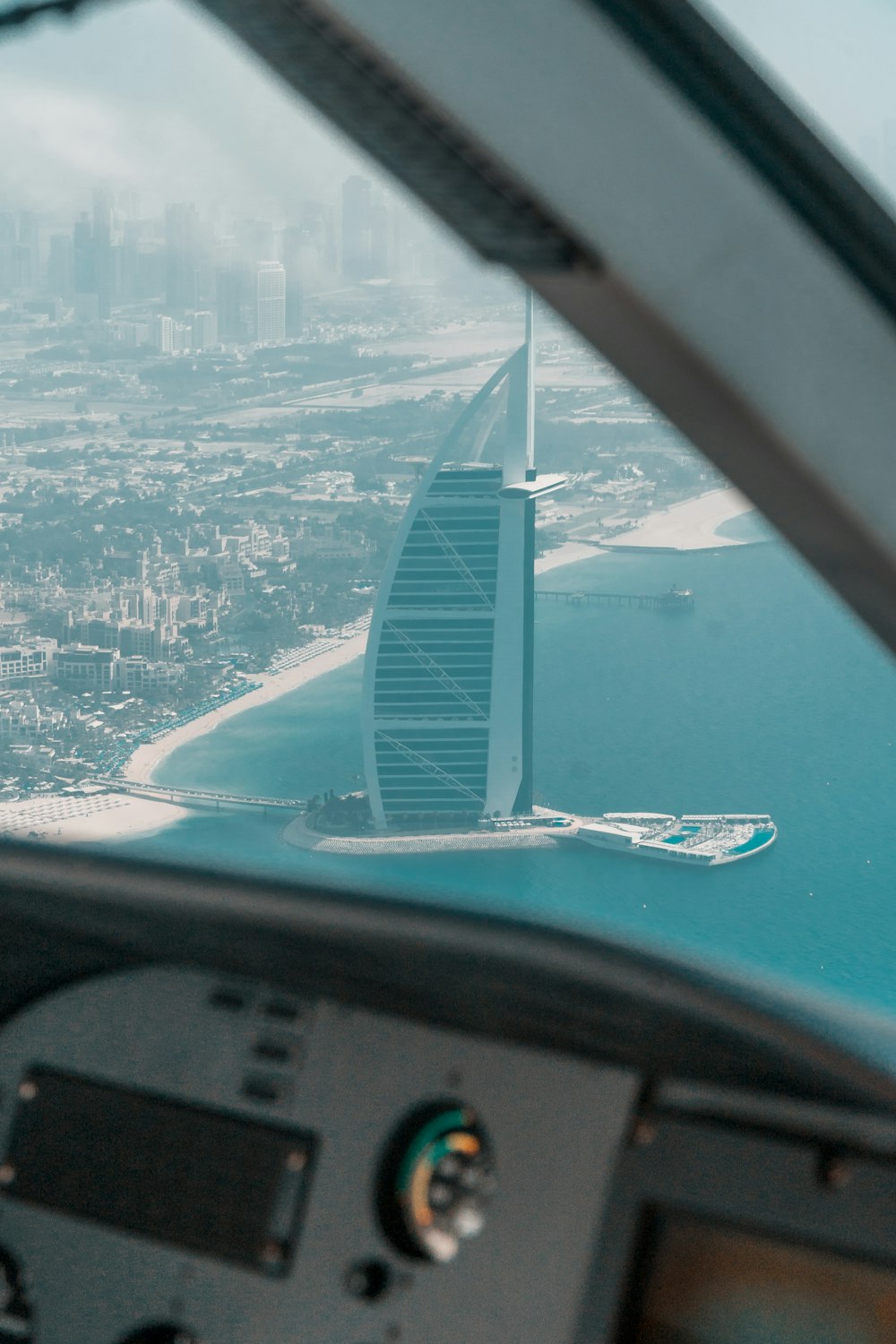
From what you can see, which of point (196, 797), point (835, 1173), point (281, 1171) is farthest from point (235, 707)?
point (835, 1173)

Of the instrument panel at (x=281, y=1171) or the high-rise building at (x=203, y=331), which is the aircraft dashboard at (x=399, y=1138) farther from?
the high-rise building at (x=203, y=331)

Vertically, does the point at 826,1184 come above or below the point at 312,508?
below

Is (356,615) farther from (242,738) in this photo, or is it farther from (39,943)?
(39,943)

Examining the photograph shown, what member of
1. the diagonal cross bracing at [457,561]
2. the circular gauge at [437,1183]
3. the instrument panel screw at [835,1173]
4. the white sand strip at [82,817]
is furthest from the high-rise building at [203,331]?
the instrument panel screw at [835,1173]

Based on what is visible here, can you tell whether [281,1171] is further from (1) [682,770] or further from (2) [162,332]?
(1) [682,770]

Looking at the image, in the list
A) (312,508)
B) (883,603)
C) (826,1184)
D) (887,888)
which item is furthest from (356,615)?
(883,603)

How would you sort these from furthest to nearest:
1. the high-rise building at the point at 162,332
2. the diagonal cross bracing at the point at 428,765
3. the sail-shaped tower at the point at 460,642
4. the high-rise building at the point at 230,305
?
1. the diagonal cross bracing at the point at 428,765
2. the sail-shaped tower at the point at 460,642
3. the high-rise building at the point at 162,332
4. the high-rise building at the point at 230,305
